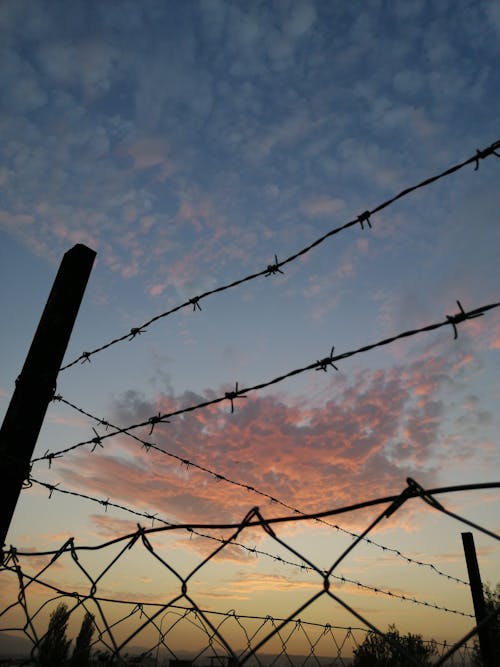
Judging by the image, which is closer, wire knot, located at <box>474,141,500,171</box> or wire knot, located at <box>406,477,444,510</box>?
wire knot, located at <box>406,477,444,510</box>

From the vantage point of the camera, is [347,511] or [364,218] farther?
[364,218]

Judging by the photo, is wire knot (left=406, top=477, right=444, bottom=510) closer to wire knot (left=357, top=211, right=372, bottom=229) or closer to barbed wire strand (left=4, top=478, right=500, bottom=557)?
barbed wire strand (left=4, top=478, right=500, bottom=557)

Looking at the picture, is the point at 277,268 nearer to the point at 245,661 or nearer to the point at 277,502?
the point at 245,661

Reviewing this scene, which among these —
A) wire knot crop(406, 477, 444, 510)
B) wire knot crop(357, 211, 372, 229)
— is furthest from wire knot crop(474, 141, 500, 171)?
wire knot crop(406, 477, 444, 510)

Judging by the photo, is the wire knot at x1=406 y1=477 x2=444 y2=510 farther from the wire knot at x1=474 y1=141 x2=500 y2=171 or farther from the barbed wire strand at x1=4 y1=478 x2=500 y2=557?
the wire knot at x1=474 y1=141 x2=500 y2=171

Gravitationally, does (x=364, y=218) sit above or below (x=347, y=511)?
above

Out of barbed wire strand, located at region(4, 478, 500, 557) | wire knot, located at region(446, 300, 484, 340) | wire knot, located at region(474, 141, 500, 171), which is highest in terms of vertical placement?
wire knot, located at region(474, 141, 500, 171)

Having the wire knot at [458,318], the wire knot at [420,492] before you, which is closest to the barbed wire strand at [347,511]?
the wire knot at [420,492]

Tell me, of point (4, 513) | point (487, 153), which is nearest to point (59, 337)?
point (4, 513)

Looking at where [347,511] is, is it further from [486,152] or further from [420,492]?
[486,152]

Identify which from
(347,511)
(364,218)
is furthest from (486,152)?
(347,511)

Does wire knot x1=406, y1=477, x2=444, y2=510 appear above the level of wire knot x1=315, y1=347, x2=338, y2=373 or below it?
below

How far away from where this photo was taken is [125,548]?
184 centimetres

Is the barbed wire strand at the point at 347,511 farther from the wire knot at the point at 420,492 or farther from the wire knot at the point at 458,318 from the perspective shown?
the wire knot at the point at 458,318
